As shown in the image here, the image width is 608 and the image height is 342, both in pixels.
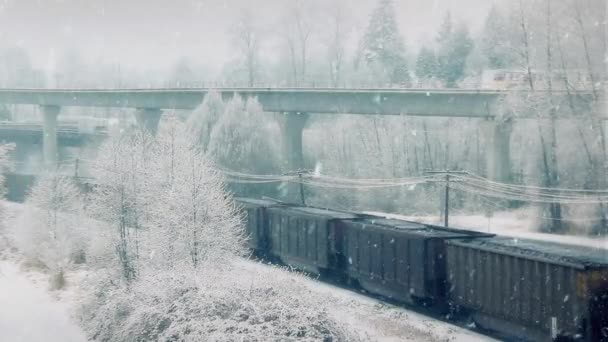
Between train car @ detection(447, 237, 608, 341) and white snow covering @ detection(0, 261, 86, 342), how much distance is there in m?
14.2

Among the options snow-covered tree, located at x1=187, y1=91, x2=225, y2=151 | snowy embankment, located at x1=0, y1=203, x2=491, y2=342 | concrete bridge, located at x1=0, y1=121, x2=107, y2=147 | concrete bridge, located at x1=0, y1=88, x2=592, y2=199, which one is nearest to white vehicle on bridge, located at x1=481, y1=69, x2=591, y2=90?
concrete bridge, located at x1=0, y1=88, x2=592, y2=199

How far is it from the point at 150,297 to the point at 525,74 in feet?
121

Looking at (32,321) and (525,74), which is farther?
(525,74)

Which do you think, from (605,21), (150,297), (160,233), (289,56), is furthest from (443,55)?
(150,297)

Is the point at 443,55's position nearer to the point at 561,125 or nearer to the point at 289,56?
the point at 289,56

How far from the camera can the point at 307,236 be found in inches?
1144

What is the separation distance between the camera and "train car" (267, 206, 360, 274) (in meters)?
27.7

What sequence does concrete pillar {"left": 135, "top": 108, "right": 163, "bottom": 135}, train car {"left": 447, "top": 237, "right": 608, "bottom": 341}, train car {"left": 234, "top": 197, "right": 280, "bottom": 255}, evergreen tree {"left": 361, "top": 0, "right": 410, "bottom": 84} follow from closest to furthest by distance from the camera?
train car {"left": 447, "top": 237, "right": 608, "bottom": 341}, train car {"left": 234, "top": 197, "right": 280, "bottom": 255}, concrete pillar {"left": 135, "top": 108, "right": 163, "bottom": 135}, evergreen tree {"left": 361, "top": 0, "right": 410, "bottom": 84}

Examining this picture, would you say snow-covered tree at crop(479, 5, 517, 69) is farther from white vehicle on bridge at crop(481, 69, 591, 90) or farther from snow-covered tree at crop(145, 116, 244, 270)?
snow-covered tree at crop(145, 116, 244, 270)

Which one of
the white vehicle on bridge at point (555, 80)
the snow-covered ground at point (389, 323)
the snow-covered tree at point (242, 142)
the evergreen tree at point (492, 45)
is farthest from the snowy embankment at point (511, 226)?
the evergreen tree at point (492, 45)

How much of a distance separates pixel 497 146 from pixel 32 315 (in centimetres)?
3787

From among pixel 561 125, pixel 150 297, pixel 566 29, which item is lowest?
pixel 150 297

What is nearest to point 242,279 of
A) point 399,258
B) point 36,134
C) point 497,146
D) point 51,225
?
point 399,258

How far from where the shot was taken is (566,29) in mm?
42625
